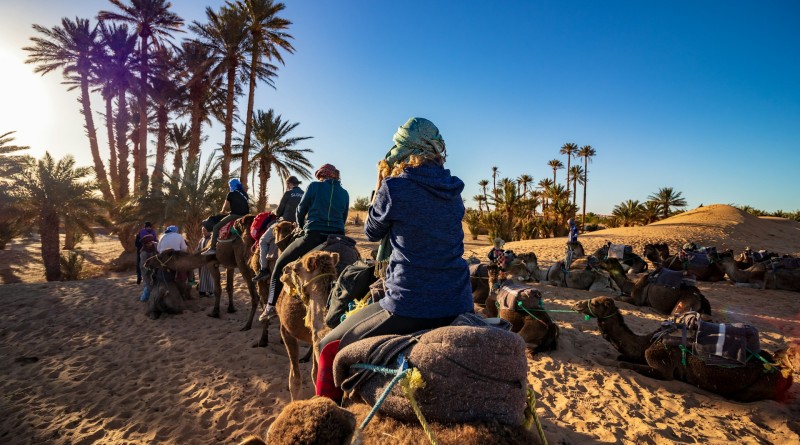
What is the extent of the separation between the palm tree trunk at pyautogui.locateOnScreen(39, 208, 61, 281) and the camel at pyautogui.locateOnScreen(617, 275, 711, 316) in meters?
22.2

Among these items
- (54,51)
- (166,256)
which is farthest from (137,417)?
(54,51)

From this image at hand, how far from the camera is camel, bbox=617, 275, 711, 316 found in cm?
763

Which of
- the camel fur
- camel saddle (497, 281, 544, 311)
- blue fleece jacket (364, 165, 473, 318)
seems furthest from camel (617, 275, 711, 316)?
the camel fur

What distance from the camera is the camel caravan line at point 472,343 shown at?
152 cm

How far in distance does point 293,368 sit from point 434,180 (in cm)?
344

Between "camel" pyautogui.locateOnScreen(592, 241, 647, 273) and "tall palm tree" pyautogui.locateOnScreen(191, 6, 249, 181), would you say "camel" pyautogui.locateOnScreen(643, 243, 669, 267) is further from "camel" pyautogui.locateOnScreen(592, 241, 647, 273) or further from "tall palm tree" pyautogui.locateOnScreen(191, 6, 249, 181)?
"tall palm tree" pyautogui.locateOnScreen(191, 6, 249, 181)

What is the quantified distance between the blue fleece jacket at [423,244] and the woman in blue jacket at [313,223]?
2889 millimetres

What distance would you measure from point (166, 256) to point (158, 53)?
78.5 ft

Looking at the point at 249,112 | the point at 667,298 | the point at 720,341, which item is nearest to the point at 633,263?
the point at 667,298

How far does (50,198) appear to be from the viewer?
15.8m

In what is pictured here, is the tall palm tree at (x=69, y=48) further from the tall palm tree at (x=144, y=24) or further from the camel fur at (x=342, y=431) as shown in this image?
the camel fur at (x=342, y=431)

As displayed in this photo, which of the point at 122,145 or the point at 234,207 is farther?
the point at 122,145

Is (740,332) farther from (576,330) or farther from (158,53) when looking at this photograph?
(158,53)

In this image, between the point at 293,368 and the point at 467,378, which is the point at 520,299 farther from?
the point at 467,378
